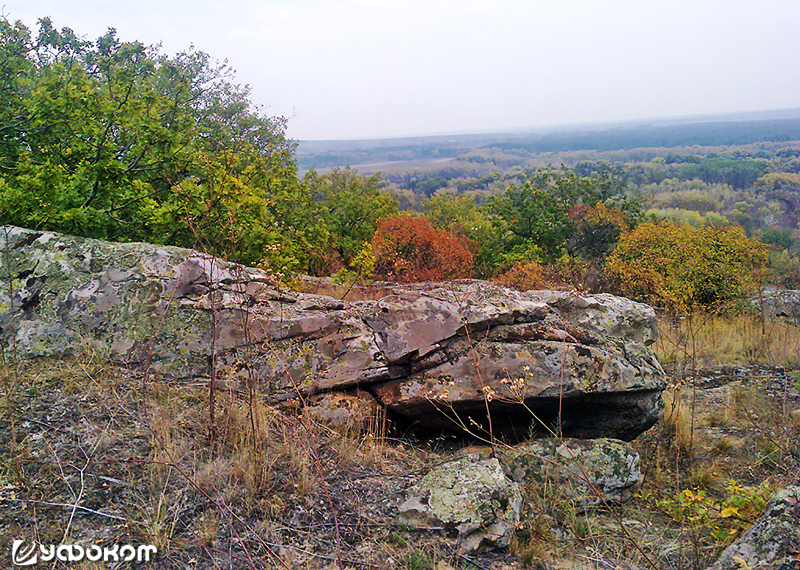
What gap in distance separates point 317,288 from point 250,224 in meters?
1.85

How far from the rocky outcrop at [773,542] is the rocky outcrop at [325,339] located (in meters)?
1.76

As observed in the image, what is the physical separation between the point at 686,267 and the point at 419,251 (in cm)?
674

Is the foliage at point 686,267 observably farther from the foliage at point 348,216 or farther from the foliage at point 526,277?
the foliage at point 348,216

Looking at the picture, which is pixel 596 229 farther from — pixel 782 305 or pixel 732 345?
pixel 732 345

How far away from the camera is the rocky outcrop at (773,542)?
97.8 inches

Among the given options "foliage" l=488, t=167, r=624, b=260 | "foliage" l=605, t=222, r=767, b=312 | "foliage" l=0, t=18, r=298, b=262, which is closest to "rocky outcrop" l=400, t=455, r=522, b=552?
"foliage" l=0, t=18, r=298, b=262

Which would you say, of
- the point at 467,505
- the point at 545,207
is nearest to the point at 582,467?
the point at 467,505

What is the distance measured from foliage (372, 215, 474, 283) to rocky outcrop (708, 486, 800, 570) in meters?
8.07

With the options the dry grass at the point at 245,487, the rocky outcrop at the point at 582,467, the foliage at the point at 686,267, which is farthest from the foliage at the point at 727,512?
the foliage at the point at 686,267

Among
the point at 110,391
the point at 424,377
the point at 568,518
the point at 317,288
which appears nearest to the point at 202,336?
the point at 110,391

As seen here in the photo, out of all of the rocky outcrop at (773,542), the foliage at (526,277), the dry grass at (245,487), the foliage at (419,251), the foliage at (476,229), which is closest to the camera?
the rocky outcrop at (773,542)

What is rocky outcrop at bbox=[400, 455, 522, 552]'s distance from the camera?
3.10m

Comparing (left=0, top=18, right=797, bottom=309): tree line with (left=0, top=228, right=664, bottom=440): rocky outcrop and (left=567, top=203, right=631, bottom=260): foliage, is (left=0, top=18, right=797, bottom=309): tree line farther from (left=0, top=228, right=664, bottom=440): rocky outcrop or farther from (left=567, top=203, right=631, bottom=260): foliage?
(left=0, top=228, right=664, bottom=440): rocky outcrop

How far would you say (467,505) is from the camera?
3.21 m
